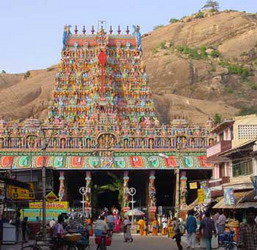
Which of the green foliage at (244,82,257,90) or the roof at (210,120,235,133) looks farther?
the green foliage at (244,82,257,90)

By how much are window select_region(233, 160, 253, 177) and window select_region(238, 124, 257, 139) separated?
2210 millimetres

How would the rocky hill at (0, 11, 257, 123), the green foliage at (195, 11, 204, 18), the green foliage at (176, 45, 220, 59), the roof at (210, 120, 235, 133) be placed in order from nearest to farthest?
the roof at (210, 120, 235, 133) → the rocky hill at (0, 11, 257, 123) → the green foliage at (176, 45, 220, 59) → the green foliage at (195, 11, 204, 18)

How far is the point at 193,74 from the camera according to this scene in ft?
426

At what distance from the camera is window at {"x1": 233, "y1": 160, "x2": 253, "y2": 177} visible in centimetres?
4200

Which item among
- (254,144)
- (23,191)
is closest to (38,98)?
(254,144)

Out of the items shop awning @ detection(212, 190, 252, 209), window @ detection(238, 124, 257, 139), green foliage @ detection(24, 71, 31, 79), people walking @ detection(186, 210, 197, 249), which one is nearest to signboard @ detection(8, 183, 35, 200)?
people walking @ detection(186, 210, 197, 249)

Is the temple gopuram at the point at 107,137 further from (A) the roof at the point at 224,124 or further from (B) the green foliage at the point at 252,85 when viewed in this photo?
(B) the green foliage at the point at 252,85

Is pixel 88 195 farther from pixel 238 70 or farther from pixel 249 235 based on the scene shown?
pixel 238 70

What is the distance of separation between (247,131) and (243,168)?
4110mm

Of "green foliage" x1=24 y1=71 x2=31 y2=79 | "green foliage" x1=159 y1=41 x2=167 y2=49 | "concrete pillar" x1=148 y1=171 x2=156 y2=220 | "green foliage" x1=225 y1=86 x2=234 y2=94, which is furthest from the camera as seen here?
"green foliage" x1=159 y1=41 x2=167 y2=49

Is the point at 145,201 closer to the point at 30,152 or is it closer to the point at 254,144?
the point at 30,152

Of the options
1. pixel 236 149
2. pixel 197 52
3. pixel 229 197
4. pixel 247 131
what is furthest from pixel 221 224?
pixel 197 52

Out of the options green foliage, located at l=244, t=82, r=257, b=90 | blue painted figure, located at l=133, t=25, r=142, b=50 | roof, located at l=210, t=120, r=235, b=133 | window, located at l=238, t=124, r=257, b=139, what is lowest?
window, located at l=238, t=124, r=257, b=139

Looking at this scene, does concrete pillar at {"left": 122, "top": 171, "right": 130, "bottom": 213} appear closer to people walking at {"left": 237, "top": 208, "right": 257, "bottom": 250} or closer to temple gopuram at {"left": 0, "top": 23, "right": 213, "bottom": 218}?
temple gopuram at {"left": 0, "top": 23, "right": 213, "bottom": 218}
